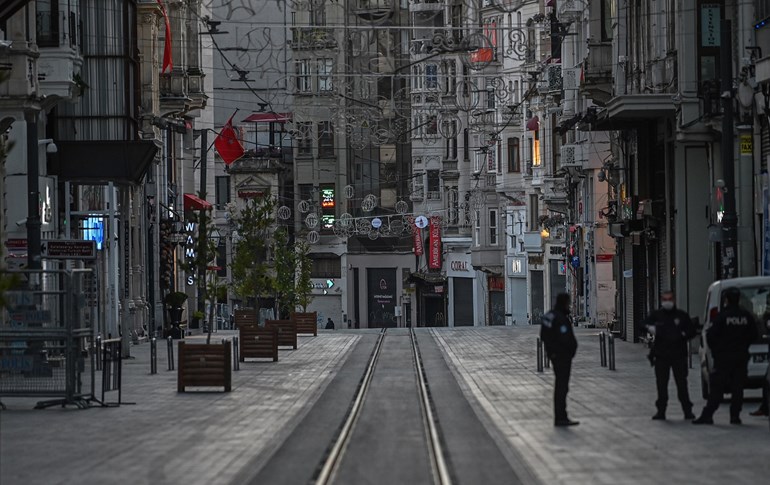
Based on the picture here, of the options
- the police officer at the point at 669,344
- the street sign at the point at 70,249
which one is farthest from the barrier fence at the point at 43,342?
the street sign at the point at 70,249

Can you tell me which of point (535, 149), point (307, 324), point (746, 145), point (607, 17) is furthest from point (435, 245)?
point (746, 145)

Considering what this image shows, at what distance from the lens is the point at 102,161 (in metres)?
46.0

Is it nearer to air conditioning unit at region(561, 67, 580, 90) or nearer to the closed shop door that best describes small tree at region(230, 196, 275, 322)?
air conditioning unit at region(561, 67, 580, 90)

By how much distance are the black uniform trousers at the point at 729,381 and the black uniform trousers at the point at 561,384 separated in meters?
1.67

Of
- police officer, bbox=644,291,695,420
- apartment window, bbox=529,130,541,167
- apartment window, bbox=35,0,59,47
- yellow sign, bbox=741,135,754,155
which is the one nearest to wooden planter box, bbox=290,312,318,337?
apartment window, bbox=529,130,541,167

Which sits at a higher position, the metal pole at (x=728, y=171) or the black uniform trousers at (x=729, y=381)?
the metal pole at (x=728, y=171)

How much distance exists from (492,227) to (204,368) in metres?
64.7

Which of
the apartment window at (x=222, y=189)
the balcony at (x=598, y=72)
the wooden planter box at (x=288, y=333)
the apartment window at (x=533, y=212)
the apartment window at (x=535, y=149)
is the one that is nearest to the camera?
the wooden planter box at (x=288, y=333)

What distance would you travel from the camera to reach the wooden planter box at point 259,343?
40438mm

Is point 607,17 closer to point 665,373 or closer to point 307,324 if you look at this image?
point 307,324

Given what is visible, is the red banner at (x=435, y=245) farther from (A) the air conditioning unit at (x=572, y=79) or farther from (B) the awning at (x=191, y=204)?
(A) the air conditioning unit at (x=572, y=79)

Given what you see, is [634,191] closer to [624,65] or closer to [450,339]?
[624,65]

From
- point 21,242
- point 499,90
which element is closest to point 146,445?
point 21,242

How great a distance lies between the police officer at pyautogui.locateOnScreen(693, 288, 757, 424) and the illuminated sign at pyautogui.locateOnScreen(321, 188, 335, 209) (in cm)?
9121
